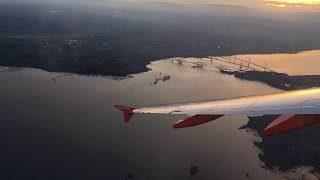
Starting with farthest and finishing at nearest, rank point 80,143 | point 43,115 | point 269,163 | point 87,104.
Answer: point 87,104 < point 43,115 < point 80,143 < point 269,163

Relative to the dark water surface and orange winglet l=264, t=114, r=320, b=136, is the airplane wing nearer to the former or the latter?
orange winglet l=264, t=114, r=320, b=136

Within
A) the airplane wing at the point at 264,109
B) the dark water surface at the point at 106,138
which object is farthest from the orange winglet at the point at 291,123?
the dark water surface at the point at 106,138

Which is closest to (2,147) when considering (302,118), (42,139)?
(42,139)

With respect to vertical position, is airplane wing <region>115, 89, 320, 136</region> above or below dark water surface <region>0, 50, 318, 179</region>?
above

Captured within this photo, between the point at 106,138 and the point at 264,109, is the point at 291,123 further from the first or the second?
the point at 106,138

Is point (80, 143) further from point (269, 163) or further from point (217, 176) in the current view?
point (269, 163)

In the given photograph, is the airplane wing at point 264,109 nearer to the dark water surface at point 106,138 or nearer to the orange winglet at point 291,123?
the orange winglet at point 291,123

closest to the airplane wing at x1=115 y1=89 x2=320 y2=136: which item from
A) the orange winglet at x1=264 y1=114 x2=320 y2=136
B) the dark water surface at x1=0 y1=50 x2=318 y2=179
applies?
the orange winglet at x1=264 y1=114 x2=320 y2=136
